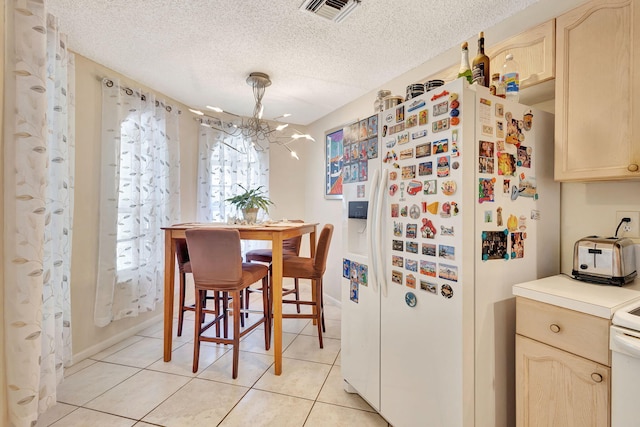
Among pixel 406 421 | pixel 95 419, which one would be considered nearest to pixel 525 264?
pixel 406 421

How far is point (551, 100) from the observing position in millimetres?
1730

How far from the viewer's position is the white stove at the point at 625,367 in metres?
0.96

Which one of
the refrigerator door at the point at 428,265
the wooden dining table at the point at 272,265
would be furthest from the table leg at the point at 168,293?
the refrigerator door at the point at 428,265

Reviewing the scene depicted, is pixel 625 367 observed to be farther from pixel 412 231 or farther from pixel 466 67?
pixel 466 67

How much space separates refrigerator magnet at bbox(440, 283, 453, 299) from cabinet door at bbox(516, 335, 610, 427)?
1.30 ft

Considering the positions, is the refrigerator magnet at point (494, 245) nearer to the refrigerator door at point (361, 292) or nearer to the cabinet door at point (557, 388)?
the cabinet door at point (557, 388)

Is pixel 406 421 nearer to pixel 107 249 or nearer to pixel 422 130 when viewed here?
pixel 422 130

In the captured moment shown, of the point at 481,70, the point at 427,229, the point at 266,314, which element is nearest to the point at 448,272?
the point at 427,229

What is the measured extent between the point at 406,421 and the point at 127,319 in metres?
2.64

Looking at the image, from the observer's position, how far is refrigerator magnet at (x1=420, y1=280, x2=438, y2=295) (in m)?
1.33

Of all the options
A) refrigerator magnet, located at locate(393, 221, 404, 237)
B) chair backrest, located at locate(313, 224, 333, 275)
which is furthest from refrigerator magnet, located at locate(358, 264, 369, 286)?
chair backrest, located at locate(313, 224, 333, 275)

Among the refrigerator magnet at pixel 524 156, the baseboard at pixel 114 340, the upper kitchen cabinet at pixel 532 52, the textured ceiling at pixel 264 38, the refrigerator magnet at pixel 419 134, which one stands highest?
the textured ceiling at pixel 264 38

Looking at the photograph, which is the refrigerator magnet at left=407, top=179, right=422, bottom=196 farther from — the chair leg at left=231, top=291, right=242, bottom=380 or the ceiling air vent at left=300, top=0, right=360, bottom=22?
the chair leg at left=231, top=291, right=242, bottom=380

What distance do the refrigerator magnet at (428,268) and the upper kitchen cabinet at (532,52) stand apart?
1157mm
